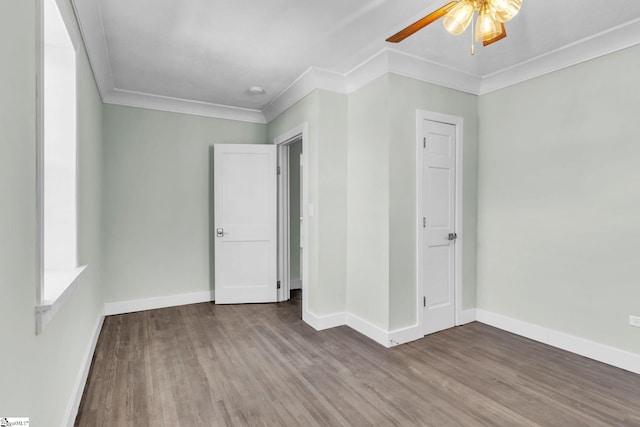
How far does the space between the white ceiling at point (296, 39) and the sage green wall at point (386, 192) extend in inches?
10.7

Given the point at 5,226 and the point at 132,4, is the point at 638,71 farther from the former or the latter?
the point at 5,226

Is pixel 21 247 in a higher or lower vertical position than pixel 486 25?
lower

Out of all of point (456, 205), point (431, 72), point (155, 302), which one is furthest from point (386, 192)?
point (155, 302)

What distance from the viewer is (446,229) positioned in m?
3.49

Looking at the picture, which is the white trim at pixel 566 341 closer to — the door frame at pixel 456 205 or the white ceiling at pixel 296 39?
the door frame at pixel 456 205

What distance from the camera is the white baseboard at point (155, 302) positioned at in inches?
154

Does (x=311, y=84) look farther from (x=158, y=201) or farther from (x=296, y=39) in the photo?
(x=158, y=201)

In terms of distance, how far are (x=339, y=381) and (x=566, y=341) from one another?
6.73 feet

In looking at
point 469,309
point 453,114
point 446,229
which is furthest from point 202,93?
point 469,309

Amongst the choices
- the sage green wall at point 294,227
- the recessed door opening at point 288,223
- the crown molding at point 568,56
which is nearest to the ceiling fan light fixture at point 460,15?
the crown molding at point 568,56

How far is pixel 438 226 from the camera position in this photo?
3.43m

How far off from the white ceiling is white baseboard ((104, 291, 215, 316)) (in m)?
2.40

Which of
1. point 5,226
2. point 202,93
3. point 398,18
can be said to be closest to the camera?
point 5,226

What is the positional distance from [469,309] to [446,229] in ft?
3.06
